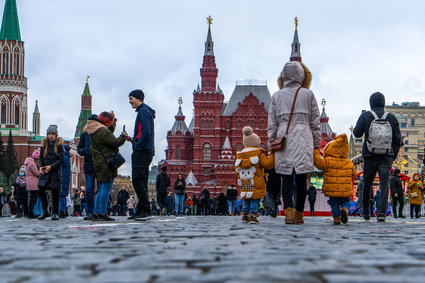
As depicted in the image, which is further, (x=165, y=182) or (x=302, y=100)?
(x=165, y=182)

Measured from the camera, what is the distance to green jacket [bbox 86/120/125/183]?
10.8 m

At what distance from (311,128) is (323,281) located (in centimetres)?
602

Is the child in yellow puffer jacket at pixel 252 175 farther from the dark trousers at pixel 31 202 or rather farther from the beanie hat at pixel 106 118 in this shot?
the dark trousers at pixel 31 202

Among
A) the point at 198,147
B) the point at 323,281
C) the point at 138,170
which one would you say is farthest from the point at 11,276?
the point at 198,147

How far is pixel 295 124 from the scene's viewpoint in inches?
363

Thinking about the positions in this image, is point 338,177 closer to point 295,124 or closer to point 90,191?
point 295,124

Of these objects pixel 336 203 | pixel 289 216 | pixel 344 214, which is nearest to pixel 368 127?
pixel 336 203

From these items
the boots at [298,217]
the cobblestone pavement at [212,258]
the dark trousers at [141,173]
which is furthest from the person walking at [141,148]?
the cobblestone pavement at [212,258]

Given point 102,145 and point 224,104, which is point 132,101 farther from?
point 224,104

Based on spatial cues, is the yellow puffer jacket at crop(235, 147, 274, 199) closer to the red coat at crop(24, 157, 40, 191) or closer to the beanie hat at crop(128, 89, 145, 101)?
the beanie hat at crop(128, 89, 145, 101)

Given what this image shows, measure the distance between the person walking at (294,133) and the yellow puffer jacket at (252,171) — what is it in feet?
2.62

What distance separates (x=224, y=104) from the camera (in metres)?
96.4

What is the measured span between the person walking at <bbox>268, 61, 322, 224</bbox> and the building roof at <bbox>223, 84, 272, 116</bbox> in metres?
84.2

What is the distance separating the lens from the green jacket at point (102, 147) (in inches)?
426
